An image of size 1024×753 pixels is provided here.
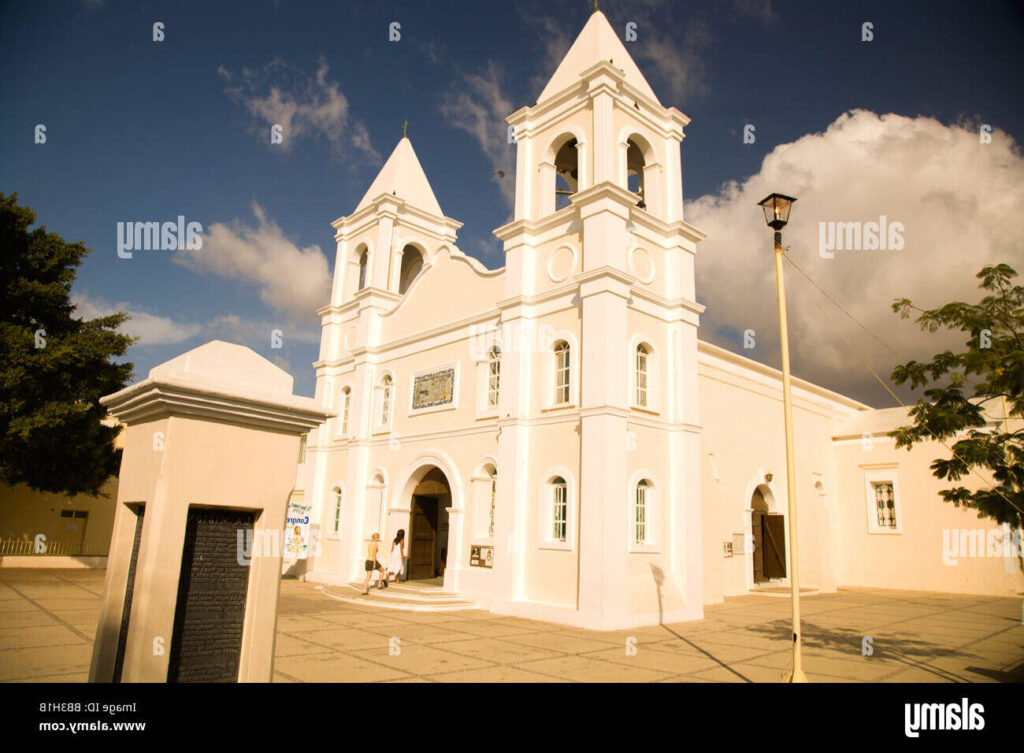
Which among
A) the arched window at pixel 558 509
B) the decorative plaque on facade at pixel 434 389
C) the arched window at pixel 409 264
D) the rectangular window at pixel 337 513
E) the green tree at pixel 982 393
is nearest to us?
the green tree at pixel 982 393

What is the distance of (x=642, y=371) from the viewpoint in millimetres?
14844

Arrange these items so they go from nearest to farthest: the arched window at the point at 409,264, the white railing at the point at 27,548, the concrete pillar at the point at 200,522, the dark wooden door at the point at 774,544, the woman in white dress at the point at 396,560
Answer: the concrete pillar at the point at 200,522
the woman in white dress at the point at 396,560
the dark wooden door at the point at 774,544
the white railing at the point at 27,548
the arched window at the point at 409,264

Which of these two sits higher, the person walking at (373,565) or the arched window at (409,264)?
the arched window at (409,264)

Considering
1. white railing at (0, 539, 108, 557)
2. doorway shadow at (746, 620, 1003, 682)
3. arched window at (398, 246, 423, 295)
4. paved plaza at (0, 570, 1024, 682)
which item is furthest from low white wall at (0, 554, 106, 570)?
doorway shadow at (746, 620, 1003, 682)

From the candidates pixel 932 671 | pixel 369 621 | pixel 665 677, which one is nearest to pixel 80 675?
pixel 369 621

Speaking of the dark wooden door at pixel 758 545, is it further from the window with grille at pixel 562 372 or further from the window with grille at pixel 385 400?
the window with grille at pixel 385 400

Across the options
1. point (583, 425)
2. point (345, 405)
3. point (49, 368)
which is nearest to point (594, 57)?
point (583, 425)

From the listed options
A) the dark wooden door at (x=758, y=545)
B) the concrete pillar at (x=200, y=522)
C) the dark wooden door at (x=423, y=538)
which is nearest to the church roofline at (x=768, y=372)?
the dark wooden door at (x=758, y=545)

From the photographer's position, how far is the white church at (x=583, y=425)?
13.5 meters

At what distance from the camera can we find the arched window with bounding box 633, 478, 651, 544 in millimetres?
13719

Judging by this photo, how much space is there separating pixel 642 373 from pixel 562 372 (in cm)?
194

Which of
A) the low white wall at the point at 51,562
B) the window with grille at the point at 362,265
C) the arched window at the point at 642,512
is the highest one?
the window with grille at the point at 362,265

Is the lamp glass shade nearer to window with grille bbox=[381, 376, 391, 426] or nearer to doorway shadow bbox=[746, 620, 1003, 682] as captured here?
doorway shadow bbox=[746, 620, 1003, 682]

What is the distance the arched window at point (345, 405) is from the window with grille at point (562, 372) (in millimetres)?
9610
